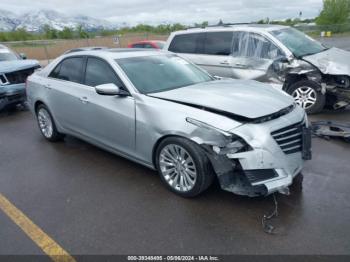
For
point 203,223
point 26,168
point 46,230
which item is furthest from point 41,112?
point 203,223

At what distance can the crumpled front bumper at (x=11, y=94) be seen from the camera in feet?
25.6

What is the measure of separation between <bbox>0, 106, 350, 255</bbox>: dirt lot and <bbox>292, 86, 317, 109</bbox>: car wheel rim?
1762 millimetres

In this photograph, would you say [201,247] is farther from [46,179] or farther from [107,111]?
[46,179]

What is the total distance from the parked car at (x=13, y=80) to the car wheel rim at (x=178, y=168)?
5.83 metres

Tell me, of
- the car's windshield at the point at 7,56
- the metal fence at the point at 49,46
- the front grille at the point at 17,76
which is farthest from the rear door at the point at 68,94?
the metal fence at the point at 49,46

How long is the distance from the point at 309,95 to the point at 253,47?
162 centimetres

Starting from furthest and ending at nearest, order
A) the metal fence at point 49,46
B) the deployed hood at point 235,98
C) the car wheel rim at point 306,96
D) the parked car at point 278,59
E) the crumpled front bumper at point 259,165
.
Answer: the metal fence at point 49,46 < the car wheel rim at point 306,96 < the parked car at point 278,59 < the deployed hood at point 235,98 < the crumpled front bumper at point 259,165

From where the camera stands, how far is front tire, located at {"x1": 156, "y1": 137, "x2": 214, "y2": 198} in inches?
131

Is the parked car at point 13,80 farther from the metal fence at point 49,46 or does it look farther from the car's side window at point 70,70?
the metal fence at point 49,46

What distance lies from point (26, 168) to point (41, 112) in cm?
130

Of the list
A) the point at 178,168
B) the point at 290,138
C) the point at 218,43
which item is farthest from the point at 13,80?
the point at 290,138

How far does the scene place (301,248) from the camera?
109 inches

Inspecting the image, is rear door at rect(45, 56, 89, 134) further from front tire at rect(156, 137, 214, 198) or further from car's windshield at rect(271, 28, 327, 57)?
car's windshield at rect(271, 28, 327, 57)

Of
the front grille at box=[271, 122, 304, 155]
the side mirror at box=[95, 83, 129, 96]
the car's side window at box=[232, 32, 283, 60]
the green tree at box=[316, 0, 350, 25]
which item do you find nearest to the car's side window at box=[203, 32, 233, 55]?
the car's side window at box=[232, 32, 283, 60]
